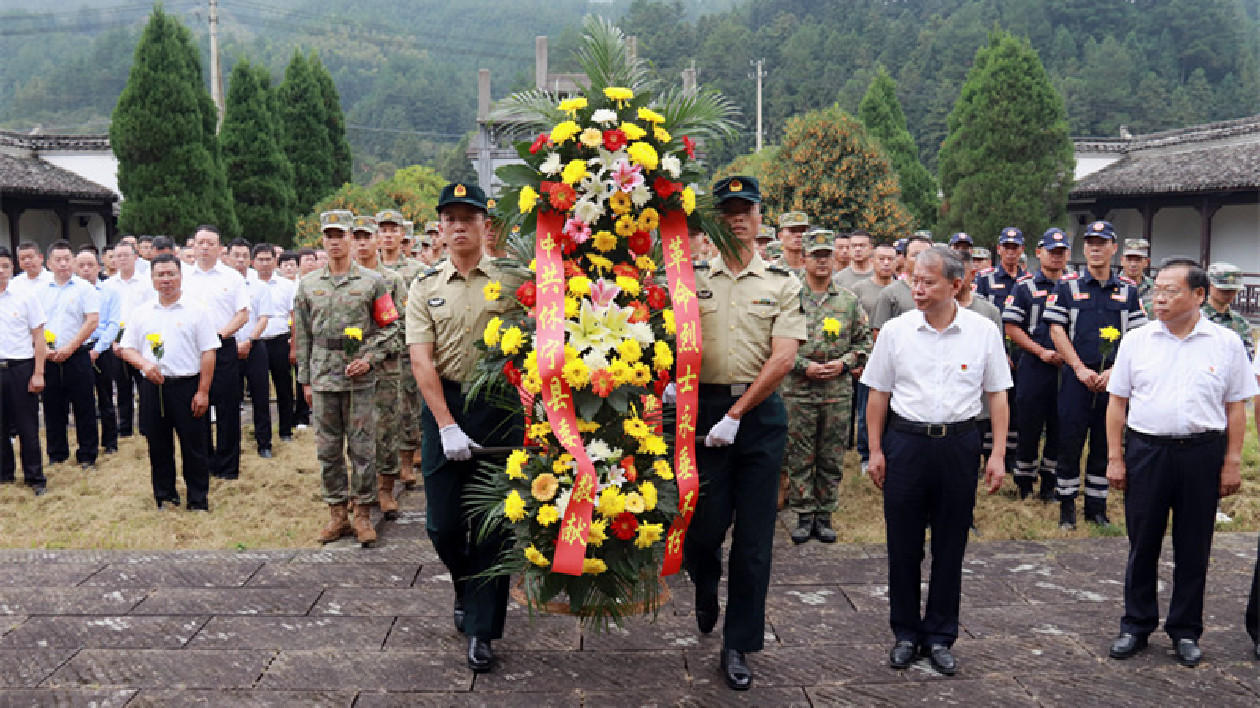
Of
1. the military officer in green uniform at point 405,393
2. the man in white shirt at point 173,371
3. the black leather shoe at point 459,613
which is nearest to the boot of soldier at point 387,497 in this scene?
the military officer in green uniform at point 405,393

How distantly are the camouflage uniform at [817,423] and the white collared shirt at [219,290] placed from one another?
521 centimetres

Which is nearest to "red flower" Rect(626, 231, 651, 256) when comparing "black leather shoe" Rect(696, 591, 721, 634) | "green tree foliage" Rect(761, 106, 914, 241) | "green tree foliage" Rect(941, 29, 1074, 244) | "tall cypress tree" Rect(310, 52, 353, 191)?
"black leather shoe" Rect(696, 591, 721, 634)

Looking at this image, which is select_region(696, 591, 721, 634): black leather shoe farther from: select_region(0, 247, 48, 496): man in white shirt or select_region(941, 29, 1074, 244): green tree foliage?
select_region(941, 29, 1074, 244): green tree foliage

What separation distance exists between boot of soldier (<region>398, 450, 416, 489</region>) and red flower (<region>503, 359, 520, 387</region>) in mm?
4466

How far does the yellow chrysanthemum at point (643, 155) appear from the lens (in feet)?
13.6

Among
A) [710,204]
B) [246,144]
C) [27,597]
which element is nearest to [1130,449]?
[710,204]

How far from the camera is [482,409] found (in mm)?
4688

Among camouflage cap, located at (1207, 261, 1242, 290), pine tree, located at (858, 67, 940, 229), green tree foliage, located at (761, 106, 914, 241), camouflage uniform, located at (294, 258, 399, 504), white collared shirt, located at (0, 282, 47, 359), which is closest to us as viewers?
camouflage cap, located at (1207, 261, 1242, 290)

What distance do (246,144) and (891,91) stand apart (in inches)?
823

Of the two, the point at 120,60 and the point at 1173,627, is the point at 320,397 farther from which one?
the point at 120,60

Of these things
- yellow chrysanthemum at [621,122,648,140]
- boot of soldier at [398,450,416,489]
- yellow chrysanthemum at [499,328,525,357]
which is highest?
yellow chrysanthemum at [621,122,648,140]

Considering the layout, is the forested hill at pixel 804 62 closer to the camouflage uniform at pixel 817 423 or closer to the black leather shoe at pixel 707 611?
the camouflage uniform at pixel 817 423

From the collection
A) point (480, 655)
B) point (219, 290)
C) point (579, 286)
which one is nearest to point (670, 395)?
point (579, 286)

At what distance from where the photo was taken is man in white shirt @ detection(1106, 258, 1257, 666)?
4.61m
